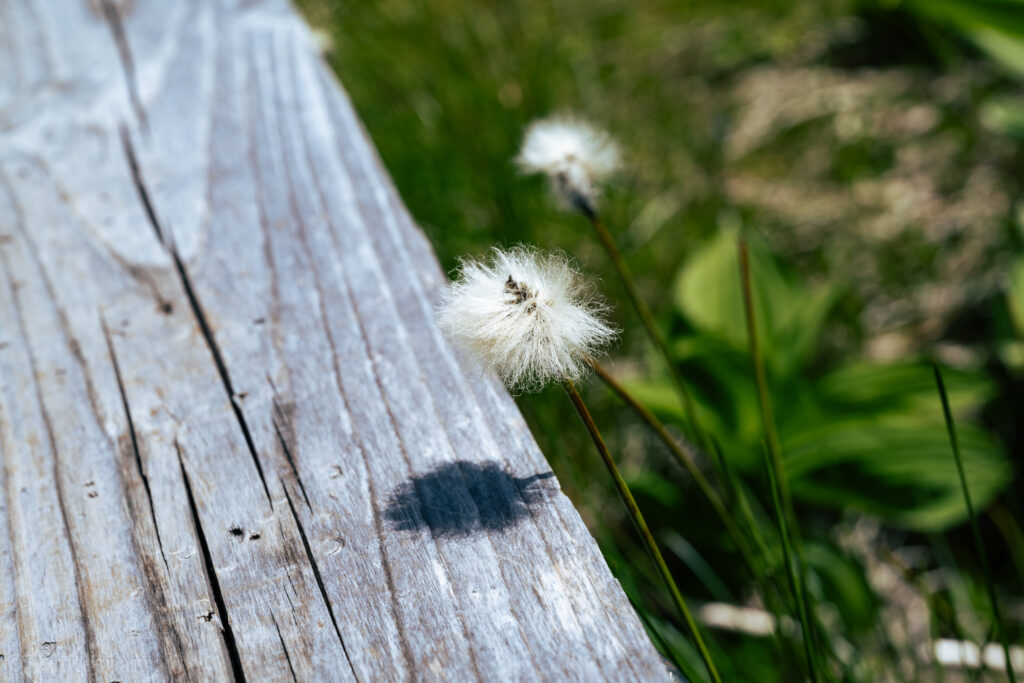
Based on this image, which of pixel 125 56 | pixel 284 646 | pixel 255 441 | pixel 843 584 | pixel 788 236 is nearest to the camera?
pixel 284 646

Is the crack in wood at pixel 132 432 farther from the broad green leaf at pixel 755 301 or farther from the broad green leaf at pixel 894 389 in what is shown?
the broad green leaf at pixel 894 389

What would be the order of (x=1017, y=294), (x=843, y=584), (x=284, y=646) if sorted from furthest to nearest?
(x=1017, y=294), (x=843, y=584), (x=284, y=646)

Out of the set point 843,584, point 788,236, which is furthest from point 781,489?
A: point 788,236

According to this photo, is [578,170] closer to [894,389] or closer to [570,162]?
[570,162]

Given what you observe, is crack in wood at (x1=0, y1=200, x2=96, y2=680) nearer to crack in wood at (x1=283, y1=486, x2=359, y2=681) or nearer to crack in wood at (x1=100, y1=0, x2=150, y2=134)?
crack in wood at (x1=283, y1=486, x2=359, y2=681)

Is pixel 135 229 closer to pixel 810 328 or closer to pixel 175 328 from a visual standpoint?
pixel 175 328

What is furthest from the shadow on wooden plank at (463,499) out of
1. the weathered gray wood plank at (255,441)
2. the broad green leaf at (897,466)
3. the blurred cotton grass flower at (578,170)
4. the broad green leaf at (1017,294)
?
the broad green leaf at (1017,294)
